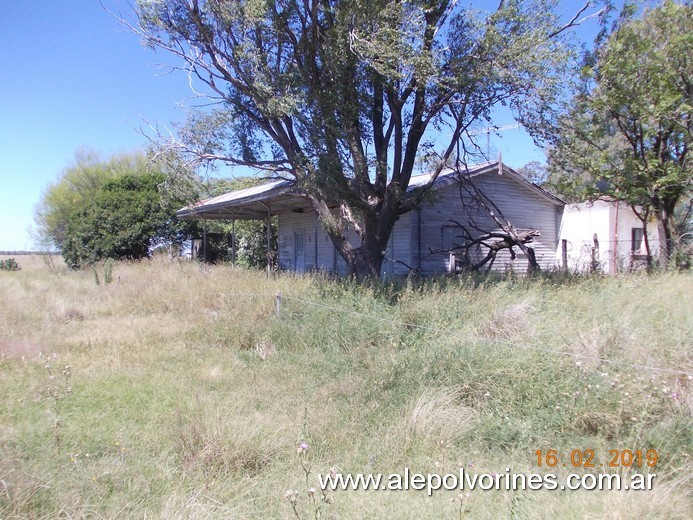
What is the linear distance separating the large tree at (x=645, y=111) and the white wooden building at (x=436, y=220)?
9.98 feet

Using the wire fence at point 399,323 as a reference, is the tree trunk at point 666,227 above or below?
above

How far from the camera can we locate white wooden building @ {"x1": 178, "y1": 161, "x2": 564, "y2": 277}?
1508 cm

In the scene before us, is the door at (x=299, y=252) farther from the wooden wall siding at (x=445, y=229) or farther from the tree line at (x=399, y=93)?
the tree line at (x=399, y=93)

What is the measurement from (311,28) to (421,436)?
967 cm

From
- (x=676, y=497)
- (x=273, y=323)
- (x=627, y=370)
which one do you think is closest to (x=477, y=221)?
(x=273, y=323)

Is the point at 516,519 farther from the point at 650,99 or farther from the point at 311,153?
the point at 650,99

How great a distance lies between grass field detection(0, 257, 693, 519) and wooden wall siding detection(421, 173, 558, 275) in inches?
291

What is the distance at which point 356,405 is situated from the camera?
4750 millimetres

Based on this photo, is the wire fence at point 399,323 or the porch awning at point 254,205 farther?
the porch awning at point 254,205

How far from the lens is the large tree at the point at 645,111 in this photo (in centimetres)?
1254

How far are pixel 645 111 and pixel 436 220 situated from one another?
6531 mm

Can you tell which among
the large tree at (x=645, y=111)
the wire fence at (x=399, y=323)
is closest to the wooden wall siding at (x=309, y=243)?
the large tree at (x=645, y=111)

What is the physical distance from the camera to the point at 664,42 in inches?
523

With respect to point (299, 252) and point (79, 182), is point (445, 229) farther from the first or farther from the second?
point (79, 182)
